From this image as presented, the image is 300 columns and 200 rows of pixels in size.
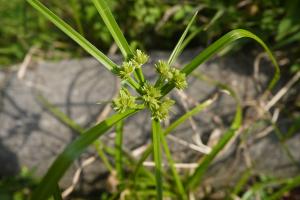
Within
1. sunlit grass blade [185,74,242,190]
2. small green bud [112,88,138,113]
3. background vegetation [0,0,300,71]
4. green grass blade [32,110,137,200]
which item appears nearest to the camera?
green grass blade [32,110,137,200]

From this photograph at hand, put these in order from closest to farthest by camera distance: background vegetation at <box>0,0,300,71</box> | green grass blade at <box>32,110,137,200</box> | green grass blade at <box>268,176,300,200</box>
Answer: green grass blade at <box>32,110,137,200</box> < green grass blade at <box>268,176,300,200</box> < background vegetation at <box>0,0,300,71</box>

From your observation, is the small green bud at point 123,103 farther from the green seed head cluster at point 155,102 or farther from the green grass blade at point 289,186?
the green grass blade at point 289,186

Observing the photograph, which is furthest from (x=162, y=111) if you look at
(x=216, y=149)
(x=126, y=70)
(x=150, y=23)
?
(x=150, y=23)

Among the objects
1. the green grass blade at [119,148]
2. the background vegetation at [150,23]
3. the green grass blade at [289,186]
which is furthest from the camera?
the background vegetation at [150,23]

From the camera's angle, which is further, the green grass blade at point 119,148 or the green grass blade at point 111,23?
the green grass blade at point 119,148

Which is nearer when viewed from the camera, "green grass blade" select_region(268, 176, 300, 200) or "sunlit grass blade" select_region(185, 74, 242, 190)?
"sunlit grass blade" select_region(185, 74, 242, 190)

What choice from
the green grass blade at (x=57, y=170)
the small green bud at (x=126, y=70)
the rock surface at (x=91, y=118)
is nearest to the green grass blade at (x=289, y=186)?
the rock surface at (x=91, y=118)

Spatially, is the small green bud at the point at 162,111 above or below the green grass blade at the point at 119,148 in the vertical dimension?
below

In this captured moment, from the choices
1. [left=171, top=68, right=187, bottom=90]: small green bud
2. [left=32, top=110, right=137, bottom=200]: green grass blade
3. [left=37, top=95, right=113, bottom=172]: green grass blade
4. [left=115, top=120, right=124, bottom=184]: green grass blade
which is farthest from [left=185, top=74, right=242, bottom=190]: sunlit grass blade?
[left=32, top=110, right=137, bottom=200]: green grass blade

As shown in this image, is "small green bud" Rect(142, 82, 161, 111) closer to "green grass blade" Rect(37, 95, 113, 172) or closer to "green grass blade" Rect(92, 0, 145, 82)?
"green grass blade" Rect(92, 0, 145, 82)

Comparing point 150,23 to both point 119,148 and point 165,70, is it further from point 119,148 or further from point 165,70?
point 165,70
